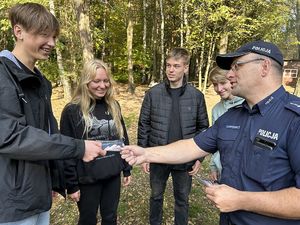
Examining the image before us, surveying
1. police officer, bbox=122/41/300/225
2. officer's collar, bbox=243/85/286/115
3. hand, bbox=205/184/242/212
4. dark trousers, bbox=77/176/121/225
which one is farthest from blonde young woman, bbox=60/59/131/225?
officer's collar, bbox=243/85/286/115

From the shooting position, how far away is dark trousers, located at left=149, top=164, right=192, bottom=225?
450cm

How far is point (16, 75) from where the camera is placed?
2299mm

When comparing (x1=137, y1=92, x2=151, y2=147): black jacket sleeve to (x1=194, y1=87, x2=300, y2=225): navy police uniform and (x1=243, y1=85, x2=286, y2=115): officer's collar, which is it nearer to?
(x1=194, y1=87, x2=300, y2=225): navy police uniform

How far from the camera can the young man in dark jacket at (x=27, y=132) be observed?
221 cm

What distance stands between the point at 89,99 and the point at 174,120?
1339 millimetres

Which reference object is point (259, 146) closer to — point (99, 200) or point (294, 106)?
point (294, 106)

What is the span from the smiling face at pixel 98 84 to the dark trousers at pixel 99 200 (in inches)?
41.5

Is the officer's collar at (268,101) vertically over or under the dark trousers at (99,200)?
over

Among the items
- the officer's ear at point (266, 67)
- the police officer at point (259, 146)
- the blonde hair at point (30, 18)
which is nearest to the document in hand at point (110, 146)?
the police officer at point (259, 146)

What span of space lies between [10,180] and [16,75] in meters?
0.79

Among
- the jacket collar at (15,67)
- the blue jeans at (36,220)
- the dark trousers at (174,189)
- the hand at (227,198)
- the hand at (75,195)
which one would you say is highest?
the jacket collar at (15,67)

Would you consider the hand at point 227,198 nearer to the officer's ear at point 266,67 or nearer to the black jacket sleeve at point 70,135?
the officer's ear at point 266,67

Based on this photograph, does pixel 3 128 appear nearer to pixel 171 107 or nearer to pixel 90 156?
pixel 90 156

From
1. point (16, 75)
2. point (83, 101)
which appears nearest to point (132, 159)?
point (83, 101)
